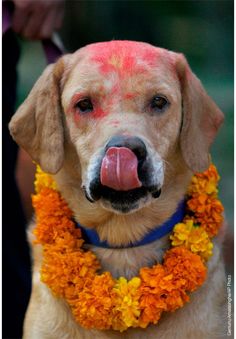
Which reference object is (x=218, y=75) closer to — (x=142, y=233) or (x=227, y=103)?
(x=227, y=103)

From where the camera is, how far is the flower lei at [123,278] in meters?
3.16

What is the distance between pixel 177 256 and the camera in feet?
10.7

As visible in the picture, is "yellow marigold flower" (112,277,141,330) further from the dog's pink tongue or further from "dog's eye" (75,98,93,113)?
"dog's eye" (75,98,93,113)

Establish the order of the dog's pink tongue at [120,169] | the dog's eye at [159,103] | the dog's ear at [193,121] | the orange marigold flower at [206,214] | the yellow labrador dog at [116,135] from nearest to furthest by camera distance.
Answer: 1. the dog's pink tongue at [120,169]
2. the yellow labrador dog at [116,135]
3. the dog's eye at [159,103]
4. the dog's ear at [193,121]
5. the orange marigold flower at [206,214]

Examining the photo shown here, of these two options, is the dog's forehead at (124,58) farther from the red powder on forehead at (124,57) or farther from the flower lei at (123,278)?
the flower lei at (123,278)

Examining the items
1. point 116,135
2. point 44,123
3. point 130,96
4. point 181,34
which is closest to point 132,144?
point 116,135

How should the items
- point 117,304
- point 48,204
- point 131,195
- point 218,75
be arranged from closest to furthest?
1. point 131,195
2. point 117,304
3. point 48,204
4. point 218,75

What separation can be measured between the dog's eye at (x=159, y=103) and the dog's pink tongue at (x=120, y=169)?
0.38m

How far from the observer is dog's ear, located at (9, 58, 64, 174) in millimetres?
3252

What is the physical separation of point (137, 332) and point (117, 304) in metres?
0.18

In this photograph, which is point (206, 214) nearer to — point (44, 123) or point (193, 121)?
point (193, 121)

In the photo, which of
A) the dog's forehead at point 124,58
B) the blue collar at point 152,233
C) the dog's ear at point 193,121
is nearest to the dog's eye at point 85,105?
the dog's forehead at point 124,58

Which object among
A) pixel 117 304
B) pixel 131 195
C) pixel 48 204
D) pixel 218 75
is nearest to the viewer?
pixel 131 195

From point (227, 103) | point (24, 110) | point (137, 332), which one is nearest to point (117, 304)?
point (137, 332)
